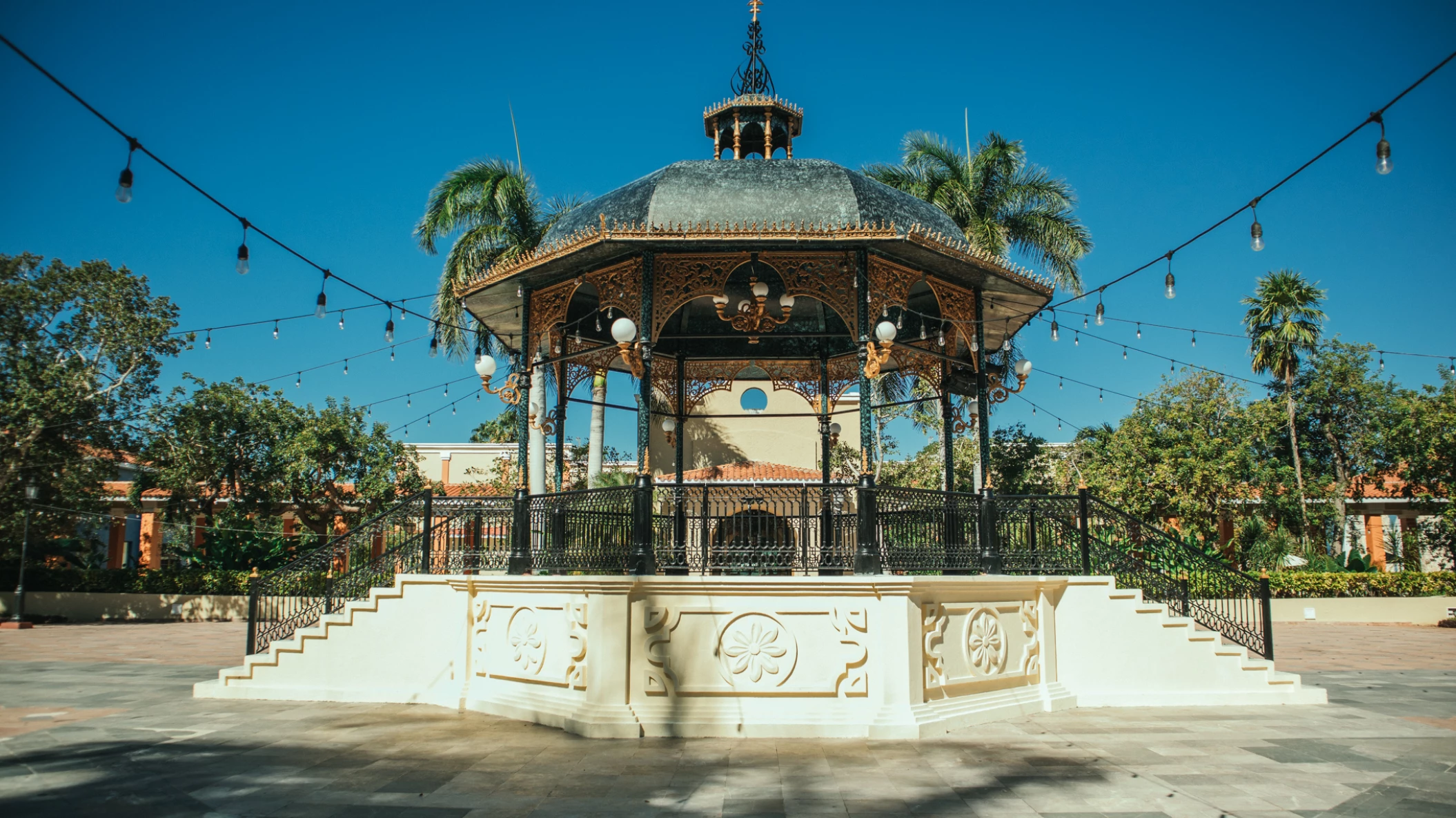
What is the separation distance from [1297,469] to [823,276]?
29.1m

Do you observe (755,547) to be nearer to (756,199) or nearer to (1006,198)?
(756,199)

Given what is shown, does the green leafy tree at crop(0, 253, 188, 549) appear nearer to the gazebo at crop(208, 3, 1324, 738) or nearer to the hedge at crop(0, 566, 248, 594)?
the hedge at crop(0, 566, 248, 594)

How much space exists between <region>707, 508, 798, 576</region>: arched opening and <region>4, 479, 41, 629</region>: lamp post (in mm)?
21866

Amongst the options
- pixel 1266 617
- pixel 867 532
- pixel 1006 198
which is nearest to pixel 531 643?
pixel 867 532

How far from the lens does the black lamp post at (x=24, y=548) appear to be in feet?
76.4

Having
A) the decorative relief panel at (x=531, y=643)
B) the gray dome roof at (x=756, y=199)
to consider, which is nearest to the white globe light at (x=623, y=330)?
the gray dome roof at (x=756, y=199)

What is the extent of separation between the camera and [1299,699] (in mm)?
11008

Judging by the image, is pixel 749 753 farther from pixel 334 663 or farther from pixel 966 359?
pixel 966 359

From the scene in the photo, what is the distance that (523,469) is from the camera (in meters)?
12.2

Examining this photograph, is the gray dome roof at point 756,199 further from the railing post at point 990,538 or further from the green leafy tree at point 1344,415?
the green leafy tree at point 1344,415

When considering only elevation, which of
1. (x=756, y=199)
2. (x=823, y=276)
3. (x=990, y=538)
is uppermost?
(x=756, y=199)

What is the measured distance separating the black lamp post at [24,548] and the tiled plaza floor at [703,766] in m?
14.6

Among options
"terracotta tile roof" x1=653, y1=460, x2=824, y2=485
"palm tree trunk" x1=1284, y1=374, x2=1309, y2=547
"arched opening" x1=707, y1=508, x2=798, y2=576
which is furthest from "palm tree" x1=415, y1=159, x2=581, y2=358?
"palm tree trunk" x1=1284, y1=374, x2=1309, y2=547

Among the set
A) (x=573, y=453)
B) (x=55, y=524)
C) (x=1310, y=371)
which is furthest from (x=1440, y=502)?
(x=55, y=524)
